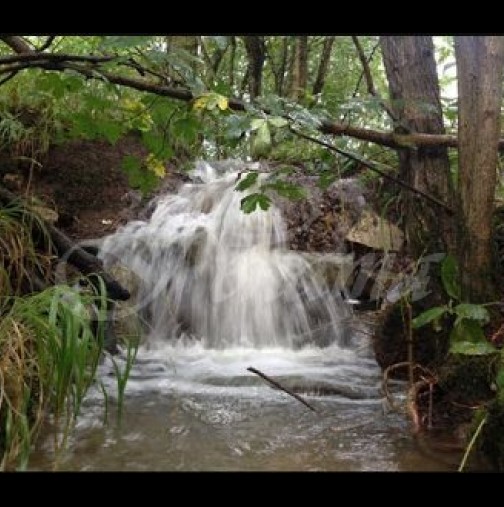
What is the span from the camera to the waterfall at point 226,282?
429 centimetres

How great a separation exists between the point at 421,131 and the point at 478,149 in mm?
516

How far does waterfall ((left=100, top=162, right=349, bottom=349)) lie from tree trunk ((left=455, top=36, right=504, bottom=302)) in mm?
1749

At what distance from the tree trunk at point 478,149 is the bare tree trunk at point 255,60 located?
26.0 feet

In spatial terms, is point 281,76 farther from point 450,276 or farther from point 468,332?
point 468,332

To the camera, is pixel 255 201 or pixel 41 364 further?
pixel 255 201

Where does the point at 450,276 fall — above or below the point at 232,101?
below

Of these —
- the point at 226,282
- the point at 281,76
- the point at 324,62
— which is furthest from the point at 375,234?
the point at 281,76

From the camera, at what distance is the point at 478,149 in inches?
97.3

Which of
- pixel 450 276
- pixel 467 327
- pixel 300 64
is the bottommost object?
pixel 467 327

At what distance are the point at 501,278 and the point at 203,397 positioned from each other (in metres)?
1.56

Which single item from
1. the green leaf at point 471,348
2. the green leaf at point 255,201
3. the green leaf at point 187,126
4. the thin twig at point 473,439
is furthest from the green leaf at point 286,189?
the thin twig at point 473,439

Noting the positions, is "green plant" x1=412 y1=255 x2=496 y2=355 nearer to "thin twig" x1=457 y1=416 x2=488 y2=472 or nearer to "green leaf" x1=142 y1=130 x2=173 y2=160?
"thin twig" x1=457 y1=416 x2=488 y2=472

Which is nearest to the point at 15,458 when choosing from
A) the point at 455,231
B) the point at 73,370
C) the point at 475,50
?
the point at 73,370
